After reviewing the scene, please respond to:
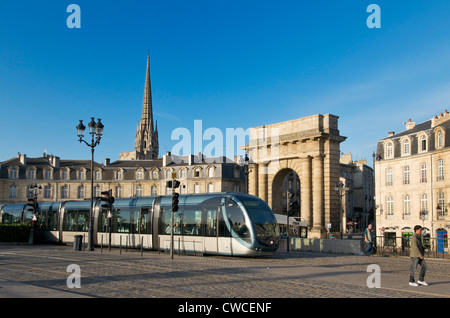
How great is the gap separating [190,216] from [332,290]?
1193 centimetres

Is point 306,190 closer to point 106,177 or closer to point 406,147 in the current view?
point 406,147

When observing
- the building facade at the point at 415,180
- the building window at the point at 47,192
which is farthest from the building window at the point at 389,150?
the building window at the point at 47,192

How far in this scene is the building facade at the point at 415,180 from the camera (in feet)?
123

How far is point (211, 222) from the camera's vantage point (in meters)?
20.6

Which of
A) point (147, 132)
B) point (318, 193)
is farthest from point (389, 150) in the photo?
point (147, 132)

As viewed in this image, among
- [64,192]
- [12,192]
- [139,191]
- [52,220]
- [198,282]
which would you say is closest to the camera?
[198,282]

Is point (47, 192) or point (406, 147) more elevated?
point (406, 147)

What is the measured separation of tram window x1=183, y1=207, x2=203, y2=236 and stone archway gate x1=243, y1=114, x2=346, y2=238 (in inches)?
745

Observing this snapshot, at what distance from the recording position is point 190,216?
2181cm

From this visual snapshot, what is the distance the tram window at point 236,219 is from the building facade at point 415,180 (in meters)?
24.0

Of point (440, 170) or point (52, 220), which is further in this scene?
point (440, 170)

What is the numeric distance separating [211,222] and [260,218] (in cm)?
251

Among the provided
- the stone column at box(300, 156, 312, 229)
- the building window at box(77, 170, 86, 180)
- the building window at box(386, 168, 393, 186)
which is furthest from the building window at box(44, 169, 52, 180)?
the building window at box(386, 168, 393, 186)

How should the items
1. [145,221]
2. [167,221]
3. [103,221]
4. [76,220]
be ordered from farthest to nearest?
[76,220]
[103,221]
[145,221]
[167,221]
